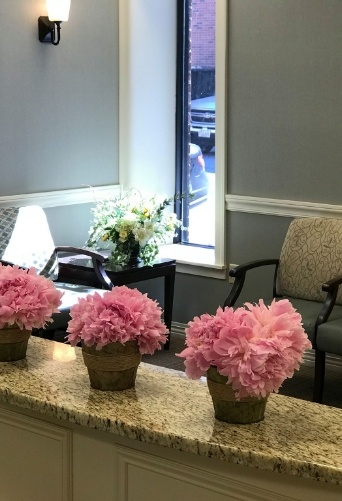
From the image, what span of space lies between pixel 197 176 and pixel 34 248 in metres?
1.55

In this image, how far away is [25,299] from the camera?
186 centimetres

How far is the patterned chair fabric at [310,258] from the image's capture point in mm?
4422

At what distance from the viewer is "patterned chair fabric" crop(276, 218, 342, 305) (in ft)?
→ 14.5

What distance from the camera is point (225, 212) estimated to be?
5.09 meters

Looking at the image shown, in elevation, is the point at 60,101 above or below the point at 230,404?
above

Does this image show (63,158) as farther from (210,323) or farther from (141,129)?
(210,323)

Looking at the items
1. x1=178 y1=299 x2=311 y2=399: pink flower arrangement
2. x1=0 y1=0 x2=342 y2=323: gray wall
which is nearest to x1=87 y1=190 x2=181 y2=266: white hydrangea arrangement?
x1=0 y1=0 x2=342 y2=323: gray wall

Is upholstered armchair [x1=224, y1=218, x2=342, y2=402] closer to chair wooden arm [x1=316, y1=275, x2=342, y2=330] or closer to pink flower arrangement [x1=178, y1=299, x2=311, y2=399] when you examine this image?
chair wooden arm [x1=316, y1=275, x2=342, y2=330]

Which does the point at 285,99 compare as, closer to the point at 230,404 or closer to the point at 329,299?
the point at 329,299

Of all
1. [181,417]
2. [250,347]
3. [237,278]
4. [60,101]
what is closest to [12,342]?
[181,417]

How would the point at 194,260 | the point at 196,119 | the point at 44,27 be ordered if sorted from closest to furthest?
the point at 44,27, the point at 194,260, the point at 196,119

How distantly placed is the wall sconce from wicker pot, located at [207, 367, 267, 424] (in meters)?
3.72

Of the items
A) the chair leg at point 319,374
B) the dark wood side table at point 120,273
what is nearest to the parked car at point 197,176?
the dark wood side table at point 120,273

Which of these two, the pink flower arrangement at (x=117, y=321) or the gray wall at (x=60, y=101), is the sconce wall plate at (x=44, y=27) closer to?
the gray wall at (x=60, y=101)
